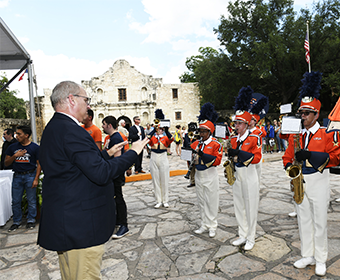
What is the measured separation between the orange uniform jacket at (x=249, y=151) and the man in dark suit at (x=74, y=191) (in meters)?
2.22

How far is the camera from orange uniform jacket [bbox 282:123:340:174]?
9.91ft

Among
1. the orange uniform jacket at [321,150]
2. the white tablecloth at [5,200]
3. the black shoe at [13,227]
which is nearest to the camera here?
the orange uniform jacket at [321,150]

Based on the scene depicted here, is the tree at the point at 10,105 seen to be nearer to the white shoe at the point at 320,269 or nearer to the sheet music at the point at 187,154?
the sheet music at the point at 187,154

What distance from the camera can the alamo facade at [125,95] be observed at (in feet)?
107

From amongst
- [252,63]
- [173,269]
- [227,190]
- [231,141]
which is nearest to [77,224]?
[173,269]

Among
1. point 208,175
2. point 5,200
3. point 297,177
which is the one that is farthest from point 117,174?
point 5,200

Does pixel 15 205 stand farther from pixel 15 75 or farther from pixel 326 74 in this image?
pixel 326 74

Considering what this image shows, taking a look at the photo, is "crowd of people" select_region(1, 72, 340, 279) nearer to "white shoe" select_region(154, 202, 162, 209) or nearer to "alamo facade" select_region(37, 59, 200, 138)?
"white shoe" select_region(154, 202, 162, 209)

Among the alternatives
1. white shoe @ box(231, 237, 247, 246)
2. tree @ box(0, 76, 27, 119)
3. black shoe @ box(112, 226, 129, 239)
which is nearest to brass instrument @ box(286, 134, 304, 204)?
white shoe @ box(231, 237, 247, 246)

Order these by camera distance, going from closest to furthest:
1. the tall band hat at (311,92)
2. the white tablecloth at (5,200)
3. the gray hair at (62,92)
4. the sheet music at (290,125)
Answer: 1. the gray hair at (62,92)
2. the sheet music at (290,125)
3. the tall band hat at (311,92)
4. the white tablecloth at (5,200)

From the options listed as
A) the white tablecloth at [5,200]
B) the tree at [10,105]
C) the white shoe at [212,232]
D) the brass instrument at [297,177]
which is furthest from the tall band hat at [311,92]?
the tree at [10,105]

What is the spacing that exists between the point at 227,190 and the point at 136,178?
11.9 ft

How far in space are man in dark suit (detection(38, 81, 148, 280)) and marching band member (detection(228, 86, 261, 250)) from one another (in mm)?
2346

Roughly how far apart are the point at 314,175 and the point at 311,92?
110 centimetres
